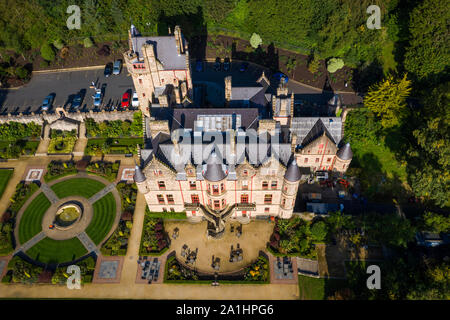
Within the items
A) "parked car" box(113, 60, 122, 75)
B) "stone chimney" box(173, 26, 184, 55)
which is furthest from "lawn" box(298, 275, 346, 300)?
"parked car" box(113, 60, 122, 75)

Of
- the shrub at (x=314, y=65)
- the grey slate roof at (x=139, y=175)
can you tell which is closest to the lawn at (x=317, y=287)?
the grey slate roof at (x=139, y=175)

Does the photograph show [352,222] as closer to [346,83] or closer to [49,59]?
[346,83]

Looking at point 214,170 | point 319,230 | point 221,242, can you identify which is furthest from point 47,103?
point 319,230

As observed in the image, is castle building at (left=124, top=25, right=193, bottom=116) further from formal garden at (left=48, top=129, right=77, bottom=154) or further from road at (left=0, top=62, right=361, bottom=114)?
formal garden at (left=48, top=129, right=77, bottom=154)

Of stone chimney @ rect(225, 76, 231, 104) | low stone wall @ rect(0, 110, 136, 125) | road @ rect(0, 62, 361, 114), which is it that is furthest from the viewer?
road @ rect(0, 62, 361, 114)

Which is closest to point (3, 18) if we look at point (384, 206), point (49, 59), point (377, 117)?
point (49, 59)

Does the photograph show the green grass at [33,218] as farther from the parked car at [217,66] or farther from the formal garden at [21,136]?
the parked car at [217,66]

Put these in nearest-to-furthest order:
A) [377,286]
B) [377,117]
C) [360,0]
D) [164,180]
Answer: [377,286] < [164,180] < [377,117] < [360,0]

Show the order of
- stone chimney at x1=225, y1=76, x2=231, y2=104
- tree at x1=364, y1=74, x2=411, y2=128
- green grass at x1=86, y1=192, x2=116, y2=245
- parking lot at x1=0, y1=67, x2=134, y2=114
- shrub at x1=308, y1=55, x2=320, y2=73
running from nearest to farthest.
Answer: stone chimney at x1=225, y1=76, x2=231, y2=104, green grass at x1=86, y1=192, x2=116, y2=245, tree at x1=364, y1=74, x2=411, y2=128, parking lot at x1=0, y1=67, x2=134, y2=114, shrub at x1=308, y1=55, x2=320, y2=73
